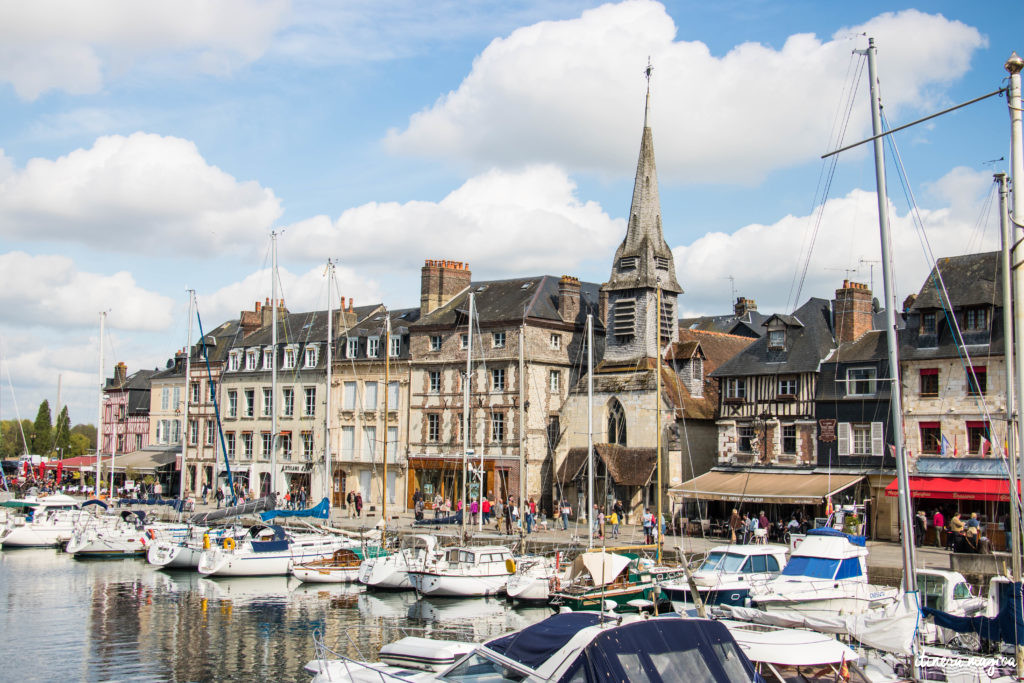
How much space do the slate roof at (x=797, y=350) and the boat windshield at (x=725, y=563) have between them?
46.0ft

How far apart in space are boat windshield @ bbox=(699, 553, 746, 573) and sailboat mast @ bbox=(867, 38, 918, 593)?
5.13 m

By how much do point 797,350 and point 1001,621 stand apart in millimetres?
21467

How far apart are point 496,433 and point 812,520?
53.7 feet

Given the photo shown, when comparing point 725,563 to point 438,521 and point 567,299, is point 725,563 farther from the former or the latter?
point 567,299

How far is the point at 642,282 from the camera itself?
149 feet

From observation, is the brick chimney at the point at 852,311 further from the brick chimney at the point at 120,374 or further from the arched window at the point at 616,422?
the brick chimney at the point at 120,374

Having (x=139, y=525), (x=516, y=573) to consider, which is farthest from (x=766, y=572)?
(x=139, y=525)

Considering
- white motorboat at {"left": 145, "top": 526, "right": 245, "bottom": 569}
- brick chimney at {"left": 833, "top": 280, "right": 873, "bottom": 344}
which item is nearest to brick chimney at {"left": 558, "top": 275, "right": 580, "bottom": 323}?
brick chimney at {"left": 833, "top": 280, "right": 873, "bottom": 344}

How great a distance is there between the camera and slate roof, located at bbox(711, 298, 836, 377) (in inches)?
1529

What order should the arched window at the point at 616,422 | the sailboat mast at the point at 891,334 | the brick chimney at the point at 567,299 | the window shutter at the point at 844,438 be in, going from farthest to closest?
the brick chimney at the point at 567,299 < the arched window at the point at 616,422 < the window shutter at the point at 844,438 < the sailboat mast at the point at 891,334

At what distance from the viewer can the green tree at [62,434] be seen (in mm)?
85250

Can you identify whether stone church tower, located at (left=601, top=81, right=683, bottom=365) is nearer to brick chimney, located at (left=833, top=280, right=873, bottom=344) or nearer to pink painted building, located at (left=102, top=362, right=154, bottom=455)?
brick chimney, located at (left=833, top=280, right=873, bottom=344)

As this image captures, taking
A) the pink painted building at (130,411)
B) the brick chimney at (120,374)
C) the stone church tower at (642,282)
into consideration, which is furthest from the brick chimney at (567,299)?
A: the brick chimney at (120,374)

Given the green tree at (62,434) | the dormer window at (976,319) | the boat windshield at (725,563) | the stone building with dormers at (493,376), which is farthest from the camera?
the green tree at (62,434)
